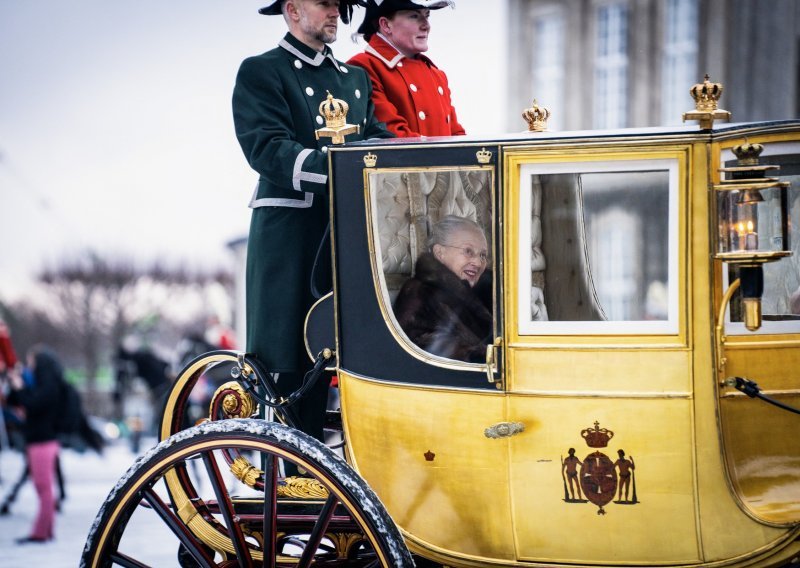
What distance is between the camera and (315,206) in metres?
3.24

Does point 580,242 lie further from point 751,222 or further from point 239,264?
point 239,264

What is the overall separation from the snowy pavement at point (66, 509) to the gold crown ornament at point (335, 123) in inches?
126

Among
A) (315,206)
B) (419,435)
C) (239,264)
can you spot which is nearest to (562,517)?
(419,435)

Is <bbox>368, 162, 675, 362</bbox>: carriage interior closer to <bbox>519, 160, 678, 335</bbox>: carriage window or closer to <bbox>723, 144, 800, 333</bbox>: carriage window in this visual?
<bbox>519, 160, 678, 335</bbox>: carriage window

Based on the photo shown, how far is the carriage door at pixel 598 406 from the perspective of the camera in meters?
2.55

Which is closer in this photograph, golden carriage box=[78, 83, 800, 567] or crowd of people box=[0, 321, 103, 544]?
golden carriage box=[78, 83, 800, 567]

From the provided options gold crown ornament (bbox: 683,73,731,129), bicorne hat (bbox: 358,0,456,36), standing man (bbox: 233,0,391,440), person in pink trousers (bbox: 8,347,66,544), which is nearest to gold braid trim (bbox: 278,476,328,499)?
standing man (bbox: 233,0,391,440)

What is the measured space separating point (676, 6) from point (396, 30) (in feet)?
49.1

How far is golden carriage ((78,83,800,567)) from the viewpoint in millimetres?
2535

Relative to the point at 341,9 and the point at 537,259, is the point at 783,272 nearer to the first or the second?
the point at 537,259

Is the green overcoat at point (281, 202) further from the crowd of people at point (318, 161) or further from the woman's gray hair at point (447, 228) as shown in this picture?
the woman's gray hair at point (447, 228)

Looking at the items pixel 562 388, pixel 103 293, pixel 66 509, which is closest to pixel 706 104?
pixel 562 388

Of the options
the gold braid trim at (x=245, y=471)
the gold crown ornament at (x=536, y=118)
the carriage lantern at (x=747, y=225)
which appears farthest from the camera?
the gold crown ornament at (x=536, y=118)

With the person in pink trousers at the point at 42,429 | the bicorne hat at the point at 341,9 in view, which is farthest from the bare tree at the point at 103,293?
the bicorne hat at the point at 341,9
